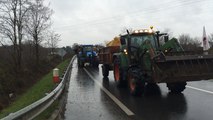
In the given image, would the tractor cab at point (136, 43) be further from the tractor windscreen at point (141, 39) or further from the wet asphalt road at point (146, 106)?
the wet asphalt road at point (146, 106)

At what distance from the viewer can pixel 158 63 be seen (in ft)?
31.0

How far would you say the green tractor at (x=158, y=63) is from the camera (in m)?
9.31

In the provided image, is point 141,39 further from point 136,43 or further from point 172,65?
point 172,65

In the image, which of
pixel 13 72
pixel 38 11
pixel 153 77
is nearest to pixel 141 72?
pixel 153 77

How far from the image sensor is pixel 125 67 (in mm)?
12453

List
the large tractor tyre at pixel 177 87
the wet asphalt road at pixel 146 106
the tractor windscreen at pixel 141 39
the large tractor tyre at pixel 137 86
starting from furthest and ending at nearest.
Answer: the tractor windscreen at pixel 141 39 < the large tractor tyre at pixel 177 87 < the large tractor tyre at pixel 137 86 < the wet asphalt road at pixel 146 106

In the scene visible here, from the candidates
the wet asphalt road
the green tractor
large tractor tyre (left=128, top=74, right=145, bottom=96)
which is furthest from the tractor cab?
the wet asphalt road

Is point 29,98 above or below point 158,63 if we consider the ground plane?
below

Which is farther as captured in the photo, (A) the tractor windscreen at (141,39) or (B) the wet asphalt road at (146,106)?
(A) the tractor windscreen at (141,39)

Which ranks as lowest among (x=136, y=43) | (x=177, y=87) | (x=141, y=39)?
(x=177, y=87)

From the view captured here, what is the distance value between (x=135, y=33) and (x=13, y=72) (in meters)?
13.7

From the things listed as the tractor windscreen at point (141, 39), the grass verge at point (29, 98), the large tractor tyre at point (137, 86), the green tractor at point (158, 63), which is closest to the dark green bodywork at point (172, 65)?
the green tractor at point (158, 63)

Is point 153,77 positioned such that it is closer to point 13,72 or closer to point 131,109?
point 131,109

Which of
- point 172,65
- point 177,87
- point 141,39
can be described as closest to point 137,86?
point 172,65
